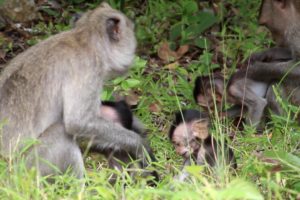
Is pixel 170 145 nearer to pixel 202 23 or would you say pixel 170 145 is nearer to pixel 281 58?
pixel 281 58

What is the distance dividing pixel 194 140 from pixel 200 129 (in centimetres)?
10

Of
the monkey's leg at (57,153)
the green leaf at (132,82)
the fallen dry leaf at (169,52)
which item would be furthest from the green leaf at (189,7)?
the monkey's leg at (57,153)

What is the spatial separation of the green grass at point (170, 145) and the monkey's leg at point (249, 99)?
169 millimetres

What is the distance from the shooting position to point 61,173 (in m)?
6.24

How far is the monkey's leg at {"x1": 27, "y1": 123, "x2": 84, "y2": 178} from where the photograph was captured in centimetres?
632

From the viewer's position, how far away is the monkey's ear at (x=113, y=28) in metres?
6.84

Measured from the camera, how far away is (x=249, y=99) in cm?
Answer: 841

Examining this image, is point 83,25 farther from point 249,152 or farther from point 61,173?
point 249,152

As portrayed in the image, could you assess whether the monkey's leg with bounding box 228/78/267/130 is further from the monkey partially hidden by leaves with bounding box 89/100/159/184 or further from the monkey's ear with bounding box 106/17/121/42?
the monkey's ear with bounding box 106/17/121/42

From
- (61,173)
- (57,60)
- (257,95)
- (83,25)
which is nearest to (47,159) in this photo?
(61,173)

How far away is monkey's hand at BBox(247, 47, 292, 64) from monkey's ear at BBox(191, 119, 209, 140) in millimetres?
1886

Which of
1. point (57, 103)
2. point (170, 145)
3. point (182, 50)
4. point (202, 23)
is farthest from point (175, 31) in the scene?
point (57, 103)

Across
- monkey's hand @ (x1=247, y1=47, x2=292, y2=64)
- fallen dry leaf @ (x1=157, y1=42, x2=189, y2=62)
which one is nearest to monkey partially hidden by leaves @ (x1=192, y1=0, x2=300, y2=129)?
monkey's hand @ (x1=247, y1=47, x2=292, y2=64)

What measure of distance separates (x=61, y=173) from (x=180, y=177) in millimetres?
858
